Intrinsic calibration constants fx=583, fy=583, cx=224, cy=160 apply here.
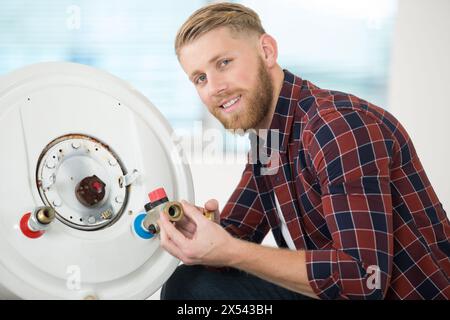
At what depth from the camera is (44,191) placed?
1.04 m

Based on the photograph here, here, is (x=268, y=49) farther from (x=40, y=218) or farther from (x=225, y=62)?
(x=40, y=218)

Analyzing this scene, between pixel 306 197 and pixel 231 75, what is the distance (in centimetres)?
33

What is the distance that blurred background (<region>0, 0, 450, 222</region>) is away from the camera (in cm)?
281

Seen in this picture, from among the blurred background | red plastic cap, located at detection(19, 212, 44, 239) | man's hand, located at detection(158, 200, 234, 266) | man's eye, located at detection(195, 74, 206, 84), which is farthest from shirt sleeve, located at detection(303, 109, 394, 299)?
the blurred background

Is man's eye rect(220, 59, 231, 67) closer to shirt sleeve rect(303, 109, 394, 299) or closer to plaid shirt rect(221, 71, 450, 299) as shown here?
plaid shirt rect(221, 71, 450, 299)

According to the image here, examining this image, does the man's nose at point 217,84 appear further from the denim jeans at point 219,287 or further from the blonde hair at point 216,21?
the denim jeans at point 219,287

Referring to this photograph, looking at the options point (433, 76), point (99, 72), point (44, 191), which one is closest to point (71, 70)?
point (99, 72)

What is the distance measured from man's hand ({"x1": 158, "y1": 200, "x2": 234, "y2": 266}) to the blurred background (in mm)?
1771

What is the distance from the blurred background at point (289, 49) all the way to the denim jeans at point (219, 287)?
1.46 metres

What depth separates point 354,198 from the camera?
3.35 ft

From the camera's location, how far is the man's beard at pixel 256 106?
131 centimetres

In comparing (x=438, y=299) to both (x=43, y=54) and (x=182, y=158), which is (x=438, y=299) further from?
(x=43, y=54)

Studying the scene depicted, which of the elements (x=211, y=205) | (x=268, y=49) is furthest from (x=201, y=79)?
(x=211, y=205)

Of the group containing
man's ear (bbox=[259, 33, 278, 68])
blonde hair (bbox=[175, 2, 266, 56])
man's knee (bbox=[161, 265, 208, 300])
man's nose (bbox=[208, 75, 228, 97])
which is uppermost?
blonde hair (bbox=[175, 2, 266, 56])
